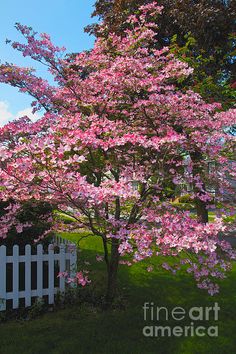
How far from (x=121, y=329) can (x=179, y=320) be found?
971mm

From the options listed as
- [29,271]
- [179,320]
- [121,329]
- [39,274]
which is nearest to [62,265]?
[39,274]

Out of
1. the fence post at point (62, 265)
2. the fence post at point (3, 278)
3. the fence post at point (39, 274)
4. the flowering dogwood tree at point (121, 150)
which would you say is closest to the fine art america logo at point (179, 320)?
the flowering dogwood tree at point (121, 150)

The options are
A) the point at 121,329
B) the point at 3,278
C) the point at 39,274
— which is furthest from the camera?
the point at 39,274

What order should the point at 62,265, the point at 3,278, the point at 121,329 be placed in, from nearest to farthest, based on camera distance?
the point at 121,329 → the point at 3,278 → the point at 62,265

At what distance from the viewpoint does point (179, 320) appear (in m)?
5.29

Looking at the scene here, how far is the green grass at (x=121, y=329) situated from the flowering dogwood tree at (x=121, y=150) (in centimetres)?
61

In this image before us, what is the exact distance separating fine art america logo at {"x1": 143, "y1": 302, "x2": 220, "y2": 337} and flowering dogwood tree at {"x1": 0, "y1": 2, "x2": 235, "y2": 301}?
48 centimetres

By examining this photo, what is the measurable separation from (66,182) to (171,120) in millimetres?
2098

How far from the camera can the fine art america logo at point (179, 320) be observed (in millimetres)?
4898

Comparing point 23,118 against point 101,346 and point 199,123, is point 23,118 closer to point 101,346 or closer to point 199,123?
point 199,123

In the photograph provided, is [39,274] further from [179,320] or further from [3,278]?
[179,320]

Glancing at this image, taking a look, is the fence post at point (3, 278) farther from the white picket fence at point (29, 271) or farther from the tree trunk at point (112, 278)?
the tree trunk at point (112, 278)

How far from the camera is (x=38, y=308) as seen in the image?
17.9ft

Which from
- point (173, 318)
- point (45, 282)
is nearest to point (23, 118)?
point (45, 282)
